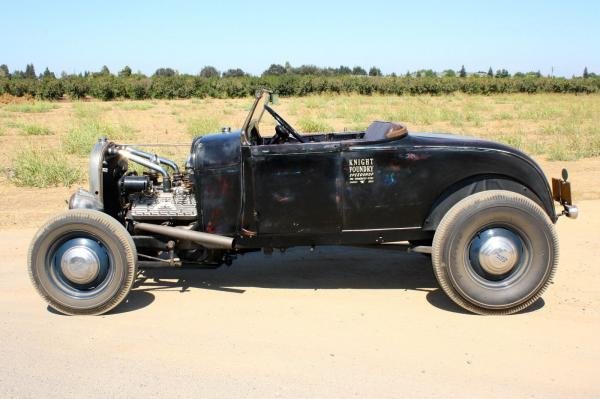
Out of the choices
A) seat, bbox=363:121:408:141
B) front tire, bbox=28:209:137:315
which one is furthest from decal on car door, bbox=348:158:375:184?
front tire, bbox=28:209:137:315

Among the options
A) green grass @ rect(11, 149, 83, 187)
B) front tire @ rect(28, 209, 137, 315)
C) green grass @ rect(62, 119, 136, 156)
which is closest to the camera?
front tire @ rect(28, 209, 137, 315)

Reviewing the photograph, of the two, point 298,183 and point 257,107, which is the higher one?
point 257,107

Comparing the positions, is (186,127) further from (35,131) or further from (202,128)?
(35,131)

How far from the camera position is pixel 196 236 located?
511 centimetres

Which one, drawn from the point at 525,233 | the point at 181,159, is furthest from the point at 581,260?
the point at 181,159

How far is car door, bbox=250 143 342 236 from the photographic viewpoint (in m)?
4.99

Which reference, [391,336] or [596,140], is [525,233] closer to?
[391,336]

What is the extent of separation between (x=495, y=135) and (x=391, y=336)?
1570cm

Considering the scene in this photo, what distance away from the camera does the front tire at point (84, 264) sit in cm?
495

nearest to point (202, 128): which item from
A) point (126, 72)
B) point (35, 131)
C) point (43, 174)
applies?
point (35, 131)

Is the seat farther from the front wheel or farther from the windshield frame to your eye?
the windshield frame

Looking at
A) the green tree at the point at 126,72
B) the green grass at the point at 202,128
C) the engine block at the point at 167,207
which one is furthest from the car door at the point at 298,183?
the green tree at the point at 126,72

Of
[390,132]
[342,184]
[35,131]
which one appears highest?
[390,132]

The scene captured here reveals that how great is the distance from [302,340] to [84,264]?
5.95 ft
